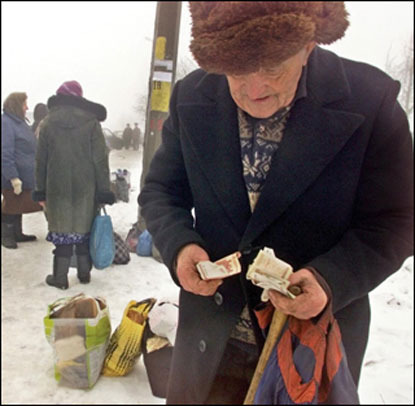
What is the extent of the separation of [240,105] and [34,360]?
3.20 ft

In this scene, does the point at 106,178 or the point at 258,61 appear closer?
the point at 258,61

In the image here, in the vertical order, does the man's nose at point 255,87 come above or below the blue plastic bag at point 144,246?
above

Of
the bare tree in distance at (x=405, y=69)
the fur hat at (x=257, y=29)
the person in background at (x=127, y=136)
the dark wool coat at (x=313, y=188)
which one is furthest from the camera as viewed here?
the person in background at (x=127, y=136)

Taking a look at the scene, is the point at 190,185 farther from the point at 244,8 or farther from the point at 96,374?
the point at 96,374

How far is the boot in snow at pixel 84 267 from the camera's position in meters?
1.06

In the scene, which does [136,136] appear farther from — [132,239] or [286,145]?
[286,145]

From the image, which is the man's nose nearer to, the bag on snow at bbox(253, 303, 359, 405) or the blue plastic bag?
the bag on snow at bbox(253, 303, 359, 405)

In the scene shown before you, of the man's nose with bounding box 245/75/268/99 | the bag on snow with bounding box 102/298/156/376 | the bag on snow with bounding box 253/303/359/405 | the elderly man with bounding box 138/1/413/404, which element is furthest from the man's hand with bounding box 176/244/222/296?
the bag on snow with bounding box 102/298/156/376

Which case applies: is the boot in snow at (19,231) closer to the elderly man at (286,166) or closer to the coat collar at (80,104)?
the coat collar at (80,104)

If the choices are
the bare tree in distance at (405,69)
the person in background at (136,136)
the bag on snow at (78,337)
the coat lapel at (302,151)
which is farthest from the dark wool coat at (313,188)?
the bag on snow at (78,337)

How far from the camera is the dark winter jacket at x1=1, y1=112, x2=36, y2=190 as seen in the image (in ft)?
2.80

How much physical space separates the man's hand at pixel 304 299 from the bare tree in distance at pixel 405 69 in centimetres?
30

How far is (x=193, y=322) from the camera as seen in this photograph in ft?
2.20

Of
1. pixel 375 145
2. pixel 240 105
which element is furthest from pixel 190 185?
pixel 375 145
